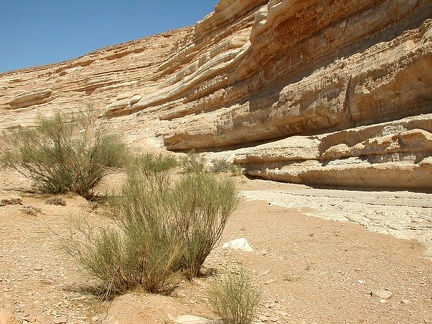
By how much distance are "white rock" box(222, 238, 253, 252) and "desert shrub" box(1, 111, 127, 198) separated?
4775 millimetres

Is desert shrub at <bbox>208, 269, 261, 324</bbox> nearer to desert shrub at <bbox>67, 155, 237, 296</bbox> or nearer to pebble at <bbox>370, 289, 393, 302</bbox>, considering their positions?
desert shrub at <bbox>67, 155, 237, 296</bbox>

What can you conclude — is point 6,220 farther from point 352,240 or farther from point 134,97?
point 134,97

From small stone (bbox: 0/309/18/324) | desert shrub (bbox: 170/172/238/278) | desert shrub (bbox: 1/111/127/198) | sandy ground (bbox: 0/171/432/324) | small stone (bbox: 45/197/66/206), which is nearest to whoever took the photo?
small stone (bbox: 0/309/18/324)

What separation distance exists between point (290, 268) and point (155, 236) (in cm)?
181

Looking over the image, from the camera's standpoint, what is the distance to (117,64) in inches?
1252

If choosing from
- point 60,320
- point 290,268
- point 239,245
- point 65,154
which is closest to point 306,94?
point 65,154

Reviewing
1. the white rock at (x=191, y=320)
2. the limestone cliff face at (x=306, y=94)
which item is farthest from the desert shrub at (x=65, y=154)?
the white rock at (x=191, y=320)

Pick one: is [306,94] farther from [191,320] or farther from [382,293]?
[191,320]

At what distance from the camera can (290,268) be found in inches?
175

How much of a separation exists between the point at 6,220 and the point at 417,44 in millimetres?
9091

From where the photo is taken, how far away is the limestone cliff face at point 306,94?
8.46 meters

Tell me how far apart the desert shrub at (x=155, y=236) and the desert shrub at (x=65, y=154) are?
4533mm

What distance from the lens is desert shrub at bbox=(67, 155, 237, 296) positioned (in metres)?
3.29

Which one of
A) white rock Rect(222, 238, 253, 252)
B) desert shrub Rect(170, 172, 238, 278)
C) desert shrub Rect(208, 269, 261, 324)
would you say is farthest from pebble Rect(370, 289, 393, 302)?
white rock Rect(222, 238, 253, 252)
